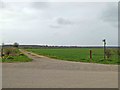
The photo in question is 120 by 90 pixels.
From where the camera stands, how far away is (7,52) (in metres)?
45.6

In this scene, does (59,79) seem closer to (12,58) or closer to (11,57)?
(12,58)

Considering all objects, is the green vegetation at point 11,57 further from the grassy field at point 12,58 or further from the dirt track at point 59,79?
the dirt track at point 59,79

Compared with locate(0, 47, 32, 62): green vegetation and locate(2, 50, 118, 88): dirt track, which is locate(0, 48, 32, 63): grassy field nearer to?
locate(0, 47, 32, 62): green vegetation

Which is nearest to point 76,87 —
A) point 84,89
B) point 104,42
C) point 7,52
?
point 84,89

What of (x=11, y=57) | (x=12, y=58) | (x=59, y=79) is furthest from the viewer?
(x=11, y=57)

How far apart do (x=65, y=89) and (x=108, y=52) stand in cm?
2682

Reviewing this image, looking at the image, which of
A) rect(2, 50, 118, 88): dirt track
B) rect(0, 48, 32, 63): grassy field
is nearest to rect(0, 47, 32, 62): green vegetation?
rect(0, 48, 32, 63): grassy field

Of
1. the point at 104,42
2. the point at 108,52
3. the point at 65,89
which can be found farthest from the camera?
the point at 108,52

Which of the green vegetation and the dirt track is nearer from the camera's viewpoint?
the dirt track

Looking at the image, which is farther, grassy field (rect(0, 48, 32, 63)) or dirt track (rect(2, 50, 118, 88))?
grassy field (rect(0, 48, 32, 63))

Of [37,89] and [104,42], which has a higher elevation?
[104,42]

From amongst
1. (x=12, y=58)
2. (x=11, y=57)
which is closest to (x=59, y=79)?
(x=12, y=58)

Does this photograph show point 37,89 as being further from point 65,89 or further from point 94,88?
point 94,88

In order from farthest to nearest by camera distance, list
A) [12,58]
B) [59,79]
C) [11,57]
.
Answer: [11,57], [12,58], [59,79]
